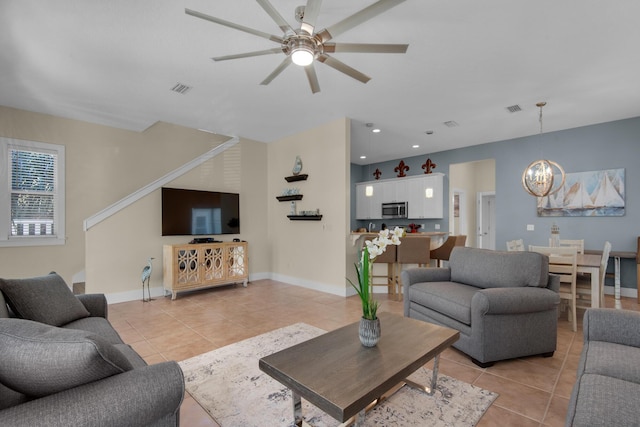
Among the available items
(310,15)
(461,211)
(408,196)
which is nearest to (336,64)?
(310,15)

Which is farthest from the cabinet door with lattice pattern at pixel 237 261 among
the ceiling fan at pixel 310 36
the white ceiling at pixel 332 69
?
the ceiling fan at pixel 310 36

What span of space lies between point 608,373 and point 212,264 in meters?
4.90

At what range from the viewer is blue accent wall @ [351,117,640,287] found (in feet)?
15.9

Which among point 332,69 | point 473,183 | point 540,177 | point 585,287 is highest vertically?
Answer: point 332,69

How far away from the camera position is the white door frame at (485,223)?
841 centimetres

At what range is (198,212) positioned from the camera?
5355mm

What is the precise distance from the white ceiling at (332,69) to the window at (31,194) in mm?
611

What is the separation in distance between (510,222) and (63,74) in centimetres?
749

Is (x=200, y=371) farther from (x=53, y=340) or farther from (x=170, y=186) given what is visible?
(x=170, y=186)

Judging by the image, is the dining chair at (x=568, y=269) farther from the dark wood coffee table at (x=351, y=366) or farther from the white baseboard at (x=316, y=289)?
the white baseboard at (x=316, y=289)

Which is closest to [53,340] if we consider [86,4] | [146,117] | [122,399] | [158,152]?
[122,399]

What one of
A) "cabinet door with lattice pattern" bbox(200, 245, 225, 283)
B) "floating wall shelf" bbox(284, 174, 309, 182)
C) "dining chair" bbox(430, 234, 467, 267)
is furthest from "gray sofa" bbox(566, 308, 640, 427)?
"cabinet door with lattice pattern" bbox(200, 245, 225, 283)

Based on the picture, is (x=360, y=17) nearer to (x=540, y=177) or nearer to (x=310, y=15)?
(x=310, y=15)

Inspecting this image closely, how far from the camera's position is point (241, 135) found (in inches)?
231
